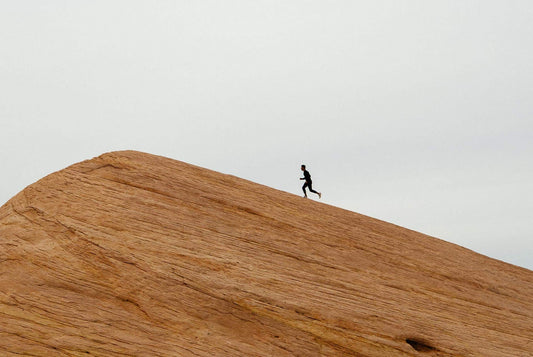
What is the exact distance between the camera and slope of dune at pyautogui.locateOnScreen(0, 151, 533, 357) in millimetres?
13867

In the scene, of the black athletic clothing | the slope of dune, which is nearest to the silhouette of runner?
the black athletic clothing

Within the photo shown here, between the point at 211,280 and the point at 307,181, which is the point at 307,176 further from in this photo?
the point at 211,280

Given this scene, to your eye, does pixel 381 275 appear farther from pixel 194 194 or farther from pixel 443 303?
pixel 194 194

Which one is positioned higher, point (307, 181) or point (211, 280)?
point (307, 181)

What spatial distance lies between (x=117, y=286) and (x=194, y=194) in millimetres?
5913

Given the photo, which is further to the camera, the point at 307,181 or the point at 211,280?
the point at 307,181

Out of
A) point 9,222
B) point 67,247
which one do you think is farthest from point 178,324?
point 9,222

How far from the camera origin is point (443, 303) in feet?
60.8

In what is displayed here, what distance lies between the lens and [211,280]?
15391 mm

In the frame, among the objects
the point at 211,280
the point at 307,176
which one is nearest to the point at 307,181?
the point at 307,176

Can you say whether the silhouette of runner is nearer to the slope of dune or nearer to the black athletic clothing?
the black athletic clothing

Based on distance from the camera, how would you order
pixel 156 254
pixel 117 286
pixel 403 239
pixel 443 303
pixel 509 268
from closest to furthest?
1. pixel 117 286
2. pixel 156 254
3. pixel 443 303
4. pixel 403 239
5. pixel 509 268

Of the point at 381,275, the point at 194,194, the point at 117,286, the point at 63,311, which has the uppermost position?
the point at 194,194

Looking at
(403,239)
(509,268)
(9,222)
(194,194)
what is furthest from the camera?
(509,268)
